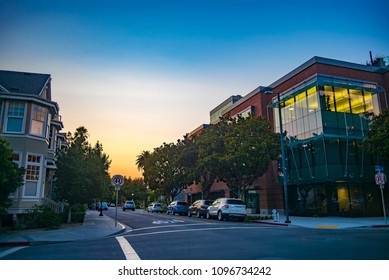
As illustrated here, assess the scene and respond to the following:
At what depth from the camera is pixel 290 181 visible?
26766mm

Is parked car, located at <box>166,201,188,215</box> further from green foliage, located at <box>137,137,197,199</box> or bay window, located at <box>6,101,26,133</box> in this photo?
bay window, located at <box>6,101,26,133</box>

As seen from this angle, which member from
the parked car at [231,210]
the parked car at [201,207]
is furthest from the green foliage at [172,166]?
the parked car at [231,210]


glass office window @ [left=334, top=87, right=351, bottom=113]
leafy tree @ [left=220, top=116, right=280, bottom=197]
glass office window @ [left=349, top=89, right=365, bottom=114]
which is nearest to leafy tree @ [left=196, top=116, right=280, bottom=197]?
leafy tree @ [left=220, top=116, right=280, bottom=197]

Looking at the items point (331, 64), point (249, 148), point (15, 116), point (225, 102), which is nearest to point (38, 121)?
point (15, 116)

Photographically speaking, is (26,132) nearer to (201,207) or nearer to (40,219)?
(40,219)

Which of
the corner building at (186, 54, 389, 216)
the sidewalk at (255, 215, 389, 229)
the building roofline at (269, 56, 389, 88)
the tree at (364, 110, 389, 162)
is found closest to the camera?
the sidewalk at (255, 215, 389, 229)

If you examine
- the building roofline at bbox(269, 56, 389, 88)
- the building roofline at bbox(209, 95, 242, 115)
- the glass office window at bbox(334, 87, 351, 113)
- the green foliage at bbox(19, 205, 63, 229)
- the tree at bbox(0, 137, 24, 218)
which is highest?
the building roofline at bbox(209, 95, 242, 115)

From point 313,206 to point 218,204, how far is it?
27.4 feet

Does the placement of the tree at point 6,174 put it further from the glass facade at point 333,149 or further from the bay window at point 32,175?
the glass facade at point 333,149

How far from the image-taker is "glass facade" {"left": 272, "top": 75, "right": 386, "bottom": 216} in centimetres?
2353

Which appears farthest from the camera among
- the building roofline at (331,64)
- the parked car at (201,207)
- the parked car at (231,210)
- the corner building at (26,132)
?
the parked car at (201,207)

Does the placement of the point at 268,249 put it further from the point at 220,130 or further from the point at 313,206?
the point at 220,130

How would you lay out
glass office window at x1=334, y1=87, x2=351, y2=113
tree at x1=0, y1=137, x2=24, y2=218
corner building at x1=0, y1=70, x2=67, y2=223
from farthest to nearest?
glass office window at x1=334, y1=87, x2=351, y2=113 < corner building at x1=0, y1=70, x2=67, y2=223 < tree at x1=0, y1=137, x2=24, y2=218

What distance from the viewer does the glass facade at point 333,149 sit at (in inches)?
926
